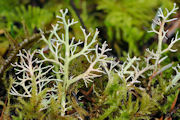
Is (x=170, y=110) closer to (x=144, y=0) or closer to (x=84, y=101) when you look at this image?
(x=84, y=101)

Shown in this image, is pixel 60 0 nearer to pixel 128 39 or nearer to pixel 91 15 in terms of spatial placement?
pixel 91 15

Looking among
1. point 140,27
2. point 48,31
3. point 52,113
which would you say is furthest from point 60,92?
point 140,27

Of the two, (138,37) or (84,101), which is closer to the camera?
(84,101)

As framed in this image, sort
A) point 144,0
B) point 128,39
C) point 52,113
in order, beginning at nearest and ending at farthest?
point 52,113, point 128,39, point 144,0

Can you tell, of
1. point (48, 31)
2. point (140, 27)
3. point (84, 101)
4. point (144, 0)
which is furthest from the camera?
point (144, 0)

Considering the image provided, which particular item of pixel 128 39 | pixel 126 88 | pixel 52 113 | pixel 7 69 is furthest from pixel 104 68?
pixel 128 39

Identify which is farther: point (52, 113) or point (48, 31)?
point (48, 31)

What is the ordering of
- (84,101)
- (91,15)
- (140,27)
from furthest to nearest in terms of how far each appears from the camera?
1. (91,15)
2. (140,27)
3. (84,101)

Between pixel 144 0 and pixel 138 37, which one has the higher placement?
pixel 144 0

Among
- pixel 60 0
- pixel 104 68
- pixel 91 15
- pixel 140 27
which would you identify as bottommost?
pixel 104 68
